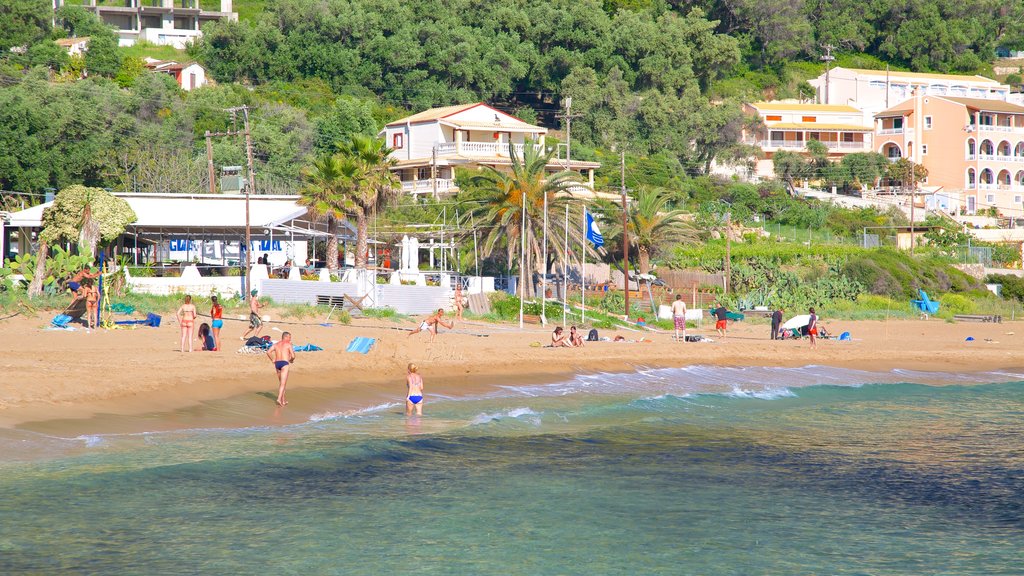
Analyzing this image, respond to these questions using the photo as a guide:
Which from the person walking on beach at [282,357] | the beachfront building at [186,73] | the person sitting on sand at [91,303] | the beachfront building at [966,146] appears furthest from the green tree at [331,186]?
the beachfront building at [966,146]

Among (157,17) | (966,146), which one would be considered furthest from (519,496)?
(157,17)

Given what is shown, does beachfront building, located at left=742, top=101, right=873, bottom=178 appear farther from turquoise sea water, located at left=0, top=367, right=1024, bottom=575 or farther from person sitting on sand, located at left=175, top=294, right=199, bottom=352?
person sitting on sand, located at left=175, top=294, right=199, bottom=352

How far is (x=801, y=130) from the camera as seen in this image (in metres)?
84.1

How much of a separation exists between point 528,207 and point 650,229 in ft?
28.4

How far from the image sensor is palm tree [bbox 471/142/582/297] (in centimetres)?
3816

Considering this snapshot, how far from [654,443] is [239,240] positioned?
23273 millimetres

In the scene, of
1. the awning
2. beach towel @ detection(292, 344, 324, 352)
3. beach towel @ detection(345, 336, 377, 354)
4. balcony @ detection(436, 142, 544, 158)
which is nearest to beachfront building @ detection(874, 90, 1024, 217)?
balcony @ detection(436, 142, 544, 158)

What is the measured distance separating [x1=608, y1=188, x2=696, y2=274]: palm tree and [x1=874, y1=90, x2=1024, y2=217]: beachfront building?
42766mm

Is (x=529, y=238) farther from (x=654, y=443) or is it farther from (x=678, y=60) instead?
(x=678, y=60)

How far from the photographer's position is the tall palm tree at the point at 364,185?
37062mm

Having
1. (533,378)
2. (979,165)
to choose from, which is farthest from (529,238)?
(979,165)

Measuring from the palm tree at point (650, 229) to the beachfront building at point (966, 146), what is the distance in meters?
42.8

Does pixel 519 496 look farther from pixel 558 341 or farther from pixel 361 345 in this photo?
pixel 558 341

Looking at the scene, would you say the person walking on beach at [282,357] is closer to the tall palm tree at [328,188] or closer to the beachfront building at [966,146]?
the tall palm tree at [328,188]
